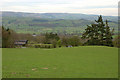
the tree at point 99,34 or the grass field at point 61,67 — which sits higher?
the tree at point 99,34

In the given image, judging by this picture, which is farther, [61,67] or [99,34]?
[99,34]

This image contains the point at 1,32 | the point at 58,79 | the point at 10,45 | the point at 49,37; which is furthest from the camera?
the point at 49,37

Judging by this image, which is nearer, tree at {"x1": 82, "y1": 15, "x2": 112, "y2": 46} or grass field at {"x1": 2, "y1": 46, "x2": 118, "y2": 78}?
grass field at {"x1": 2, "y1": 46, "x2": 118, "y2": 78}

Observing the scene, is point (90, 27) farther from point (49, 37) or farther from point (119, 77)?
point (119, 77)

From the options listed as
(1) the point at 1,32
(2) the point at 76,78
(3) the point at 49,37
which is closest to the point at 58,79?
(2) the point at 76,78

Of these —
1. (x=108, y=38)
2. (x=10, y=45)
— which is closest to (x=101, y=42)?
(x=108, y=38)

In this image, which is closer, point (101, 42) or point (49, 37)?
point (101, 42)

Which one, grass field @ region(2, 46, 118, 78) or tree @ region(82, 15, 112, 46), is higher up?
tree @ region(82, 15, 112, 46)

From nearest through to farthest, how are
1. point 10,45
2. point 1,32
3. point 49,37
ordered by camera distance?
1. point 1,32
2. point 10,45
3. point 49,37

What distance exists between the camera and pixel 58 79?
26.6 ft

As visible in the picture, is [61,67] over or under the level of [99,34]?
under

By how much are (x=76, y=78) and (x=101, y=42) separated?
3230 centimetres

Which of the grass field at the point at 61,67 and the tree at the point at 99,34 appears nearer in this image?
the grass field at the point at 61,67

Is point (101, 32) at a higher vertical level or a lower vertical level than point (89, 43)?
higher
